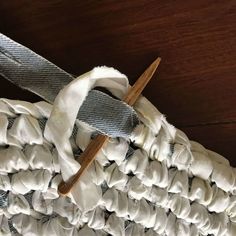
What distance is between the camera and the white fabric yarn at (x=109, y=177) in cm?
57

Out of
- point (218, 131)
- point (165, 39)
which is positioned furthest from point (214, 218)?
point (165, 39)

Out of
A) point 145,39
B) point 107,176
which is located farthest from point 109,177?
point 145,39

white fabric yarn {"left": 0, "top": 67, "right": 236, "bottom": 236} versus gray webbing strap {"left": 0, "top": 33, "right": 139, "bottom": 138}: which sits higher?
gray webbing strap {"left": 0, "top": 33, "right": 139, "bottom": 138}

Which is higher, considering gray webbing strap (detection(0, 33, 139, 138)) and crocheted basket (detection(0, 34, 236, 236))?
gray webbing strap (detection(0, 33, 139, 138))

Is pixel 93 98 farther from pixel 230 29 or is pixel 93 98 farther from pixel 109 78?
pixel 230 29

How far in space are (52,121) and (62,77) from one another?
4 cm

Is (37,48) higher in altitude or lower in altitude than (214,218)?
higher

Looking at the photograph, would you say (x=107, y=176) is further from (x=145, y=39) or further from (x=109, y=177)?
(x=145, y=39)

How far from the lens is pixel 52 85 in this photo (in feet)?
1.86

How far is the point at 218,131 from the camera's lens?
0.66 m

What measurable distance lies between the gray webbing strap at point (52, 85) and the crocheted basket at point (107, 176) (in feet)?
0.03

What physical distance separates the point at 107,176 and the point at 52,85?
10 cm

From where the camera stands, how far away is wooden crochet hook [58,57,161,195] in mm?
568

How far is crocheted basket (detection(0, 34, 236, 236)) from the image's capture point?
22.3 inches
